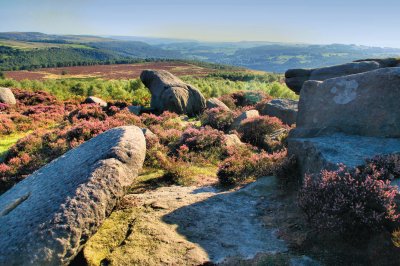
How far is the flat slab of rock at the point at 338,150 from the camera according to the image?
7.02 metres

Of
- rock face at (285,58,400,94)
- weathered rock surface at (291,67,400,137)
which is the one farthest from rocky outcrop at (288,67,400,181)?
rock face at (285,58,400,94)

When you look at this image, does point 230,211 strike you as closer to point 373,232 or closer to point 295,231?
point 295,231

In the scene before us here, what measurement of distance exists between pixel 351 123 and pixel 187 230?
4861mm

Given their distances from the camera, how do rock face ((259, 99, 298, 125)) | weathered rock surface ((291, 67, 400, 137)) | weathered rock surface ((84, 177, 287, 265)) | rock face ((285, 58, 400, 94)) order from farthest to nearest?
rock face ((259, 99, 298, 125))
rock face ((285, 58, 400, 94))
weathered rock surface ((291, 67, 400, 137))
weathered rock surface ((84, 177, 287, 265))

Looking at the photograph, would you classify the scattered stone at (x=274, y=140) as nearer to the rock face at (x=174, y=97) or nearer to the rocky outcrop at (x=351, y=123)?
the rocky outcrop at (x=351, y=123)

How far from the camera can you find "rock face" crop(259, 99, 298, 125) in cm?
2012

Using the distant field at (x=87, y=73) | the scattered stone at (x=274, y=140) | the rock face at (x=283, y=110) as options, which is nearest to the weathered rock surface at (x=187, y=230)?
the scattered stone at (x=274, y=140)

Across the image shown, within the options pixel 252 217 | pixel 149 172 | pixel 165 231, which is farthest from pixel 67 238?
pixel 149 172

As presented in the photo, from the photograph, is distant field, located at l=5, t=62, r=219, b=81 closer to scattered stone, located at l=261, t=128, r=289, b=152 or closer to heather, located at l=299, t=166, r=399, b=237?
scattered stone, located at l=261, t=128, r=289, b=152

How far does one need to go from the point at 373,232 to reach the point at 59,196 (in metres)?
5.53

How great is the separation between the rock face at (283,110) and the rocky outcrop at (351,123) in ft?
35.1

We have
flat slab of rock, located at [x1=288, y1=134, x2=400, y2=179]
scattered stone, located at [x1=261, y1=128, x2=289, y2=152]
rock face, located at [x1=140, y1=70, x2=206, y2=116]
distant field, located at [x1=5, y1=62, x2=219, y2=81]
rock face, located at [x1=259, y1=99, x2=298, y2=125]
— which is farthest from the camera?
distant field, located at [x1=5, y1=62, x2=219, y2=81]

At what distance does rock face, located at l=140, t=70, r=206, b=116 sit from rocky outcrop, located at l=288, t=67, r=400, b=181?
1836 centimetres

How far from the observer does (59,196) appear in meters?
6.39
